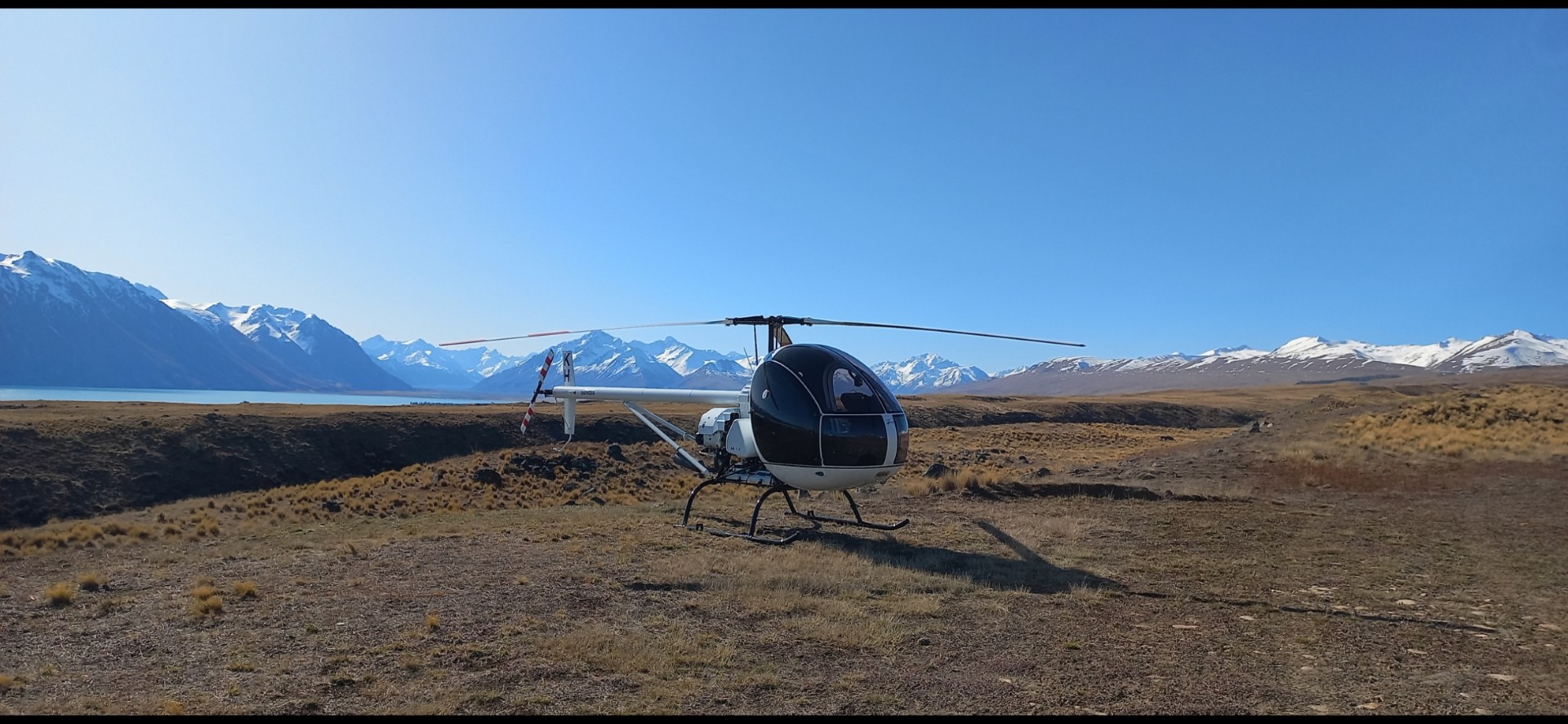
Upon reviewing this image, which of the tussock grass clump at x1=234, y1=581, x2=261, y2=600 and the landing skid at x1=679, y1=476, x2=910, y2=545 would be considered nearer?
the tussock grass clump at x1=234, y1=581, x2=261, y2=600

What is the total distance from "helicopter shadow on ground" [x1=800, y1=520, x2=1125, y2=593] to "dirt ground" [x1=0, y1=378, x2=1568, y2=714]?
0.08m

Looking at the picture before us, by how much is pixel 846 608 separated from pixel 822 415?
4325 mm

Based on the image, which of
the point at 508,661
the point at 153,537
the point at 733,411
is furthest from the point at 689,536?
the point at 153,537

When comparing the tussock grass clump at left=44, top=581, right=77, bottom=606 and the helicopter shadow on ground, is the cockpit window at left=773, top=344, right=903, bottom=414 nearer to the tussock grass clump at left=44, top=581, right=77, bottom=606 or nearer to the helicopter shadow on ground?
the helicopter shadow on ground

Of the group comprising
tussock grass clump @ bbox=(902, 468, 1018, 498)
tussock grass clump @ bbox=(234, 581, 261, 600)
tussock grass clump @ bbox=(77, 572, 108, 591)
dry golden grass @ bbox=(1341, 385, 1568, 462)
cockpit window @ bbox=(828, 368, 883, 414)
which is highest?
cockpit window @ bbox=(828, 368, 883, 414)

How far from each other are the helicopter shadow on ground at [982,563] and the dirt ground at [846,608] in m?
0.08

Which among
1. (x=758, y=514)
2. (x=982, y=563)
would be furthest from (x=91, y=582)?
(x=982, y=563)

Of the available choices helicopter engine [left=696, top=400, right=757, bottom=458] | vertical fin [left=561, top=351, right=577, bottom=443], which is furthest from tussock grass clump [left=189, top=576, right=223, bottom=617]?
vertical fin [left=561, top=351, right=577, bottom=443]

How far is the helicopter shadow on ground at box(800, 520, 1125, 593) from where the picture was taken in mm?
11047

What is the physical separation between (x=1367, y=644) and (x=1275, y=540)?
699 cm

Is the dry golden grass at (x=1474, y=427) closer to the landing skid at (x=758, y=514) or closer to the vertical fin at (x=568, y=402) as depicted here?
the landing skid at (x=758, y=514)

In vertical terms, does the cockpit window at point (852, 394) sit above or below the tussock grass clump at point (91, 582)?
above

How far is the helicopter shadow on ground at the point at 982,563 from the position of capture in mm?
11047

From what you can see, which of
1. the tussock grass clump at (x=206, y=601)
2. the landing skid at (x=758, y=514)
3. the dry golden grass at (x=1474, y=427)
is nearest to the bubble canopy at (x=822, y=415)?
the landing skid at (x=758, y=514)
